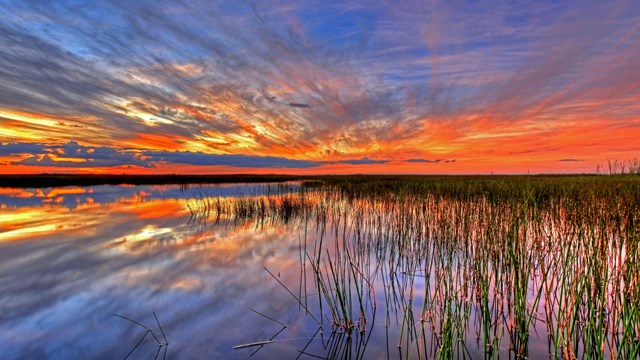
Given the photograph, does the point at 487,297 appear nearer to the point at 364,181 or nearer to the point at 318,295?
the point at 318,295

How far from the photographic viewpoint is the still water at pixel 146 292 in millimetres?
4707

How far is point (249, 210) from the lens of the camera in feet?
55.7

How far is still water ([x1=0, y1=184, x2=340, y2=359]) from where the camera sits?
4707 millimetres

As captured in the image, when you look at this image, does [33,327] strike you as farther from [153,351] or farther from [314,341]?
[314,341]

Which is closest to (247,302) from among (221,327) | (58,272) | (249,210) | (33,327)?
(221,327)

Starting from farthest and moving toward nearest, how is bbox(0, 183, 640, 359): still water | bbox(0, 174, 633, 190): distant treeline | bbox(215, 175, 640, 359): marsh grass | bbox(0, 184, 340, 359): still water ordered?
bbox(0, 174, 633, 190): distant treeline
bbox(0, 184, 340, 359): still water
bbox(0, 183, 640, 359): still water
bbox(215, 175, 640, 359): marsh grass

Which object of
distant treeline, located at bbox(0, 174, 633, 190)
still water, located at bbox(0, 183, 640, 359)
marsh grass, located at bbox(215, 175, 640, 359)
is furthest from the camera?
distant treeline, located at bbox(0, 174, 633, 190)

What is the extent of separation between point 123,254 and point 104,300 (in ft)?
11.6

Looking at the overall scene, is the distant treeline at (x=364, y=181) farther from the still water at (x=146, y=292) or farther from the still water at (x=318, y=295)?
the still water at (x=146, y=292)

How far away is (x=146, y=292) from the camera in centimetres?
663

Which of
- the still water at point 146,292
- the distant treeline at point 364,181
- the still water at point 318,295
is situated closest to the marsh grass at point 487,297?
the still water at point 318,295

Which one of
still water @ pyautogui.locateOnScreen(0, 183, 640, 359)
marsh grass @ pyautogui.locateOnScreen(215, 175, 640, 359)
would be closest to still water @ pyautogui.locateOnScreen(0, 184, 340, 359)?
still water @ pyautogui.locateOnScreen(0, 183, 640, 359)

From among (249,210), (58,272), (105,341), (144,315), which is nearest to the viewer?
(105,341)

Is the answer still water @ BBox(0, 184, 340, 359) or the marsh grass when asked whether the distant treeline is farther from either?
still water @ BBox(0, 184, 340, 359)
